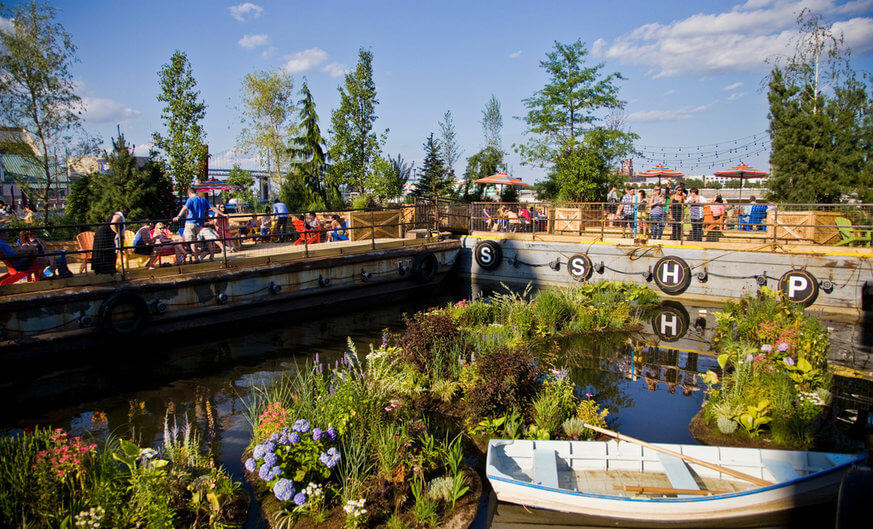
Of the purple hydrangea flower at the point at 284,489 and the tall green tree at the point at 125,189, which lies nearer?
the purple hydrangea flower at the point at 284,489

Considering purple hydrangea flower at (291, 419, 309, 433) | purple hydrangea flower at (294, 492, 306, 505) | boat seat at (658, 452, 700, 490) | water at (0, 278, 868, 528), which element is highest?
purple hydrangea flower at (291, 419, 309, 433)

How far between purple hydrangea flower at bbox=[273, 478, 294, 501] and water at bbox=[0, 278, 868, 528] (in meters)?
0.66

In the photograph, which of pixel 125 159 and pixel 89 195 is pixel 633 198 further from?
pixel 89 195

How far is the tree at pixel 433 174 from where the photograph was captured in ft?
104

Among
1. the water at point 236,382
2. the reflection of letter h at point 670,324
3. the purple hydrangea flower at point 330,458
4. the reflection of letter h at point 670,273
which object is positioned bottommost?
the water at point 236,382

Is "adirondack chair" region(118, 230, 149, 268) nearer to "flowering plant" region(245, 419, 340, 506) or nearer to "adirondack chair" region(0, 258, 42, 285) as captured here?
"adirondack chair" region(0, 258, 42, 285)

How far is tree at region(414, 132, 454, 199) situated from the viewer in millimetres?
31812

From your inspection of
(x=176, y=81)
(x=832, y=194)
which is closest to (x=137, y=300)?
(x=176, y=81)

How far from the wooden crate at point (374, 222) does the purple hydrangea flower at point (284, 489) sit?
13724mm

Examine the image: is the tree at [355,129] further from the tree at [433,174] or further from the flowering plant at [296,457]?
the flowering plant at [296,457]

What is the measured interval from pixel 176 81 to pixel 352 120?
8.94 m

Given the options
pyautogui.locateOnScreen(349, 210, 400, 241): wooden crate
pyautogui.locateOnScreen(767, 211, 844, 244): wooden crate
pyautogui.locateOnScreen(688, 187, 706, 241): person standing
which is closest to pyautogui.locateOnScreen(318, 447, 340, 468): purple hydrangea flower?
pyautogui.locateOnScreen(349, 210, 400, 241): wooden crate

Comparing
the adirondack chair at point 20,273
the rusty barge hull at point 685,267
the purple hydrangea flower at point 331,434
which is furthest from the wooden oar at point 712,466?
the adirondack chair at point 20,273

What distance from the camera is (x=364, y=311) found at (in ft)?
50.6
